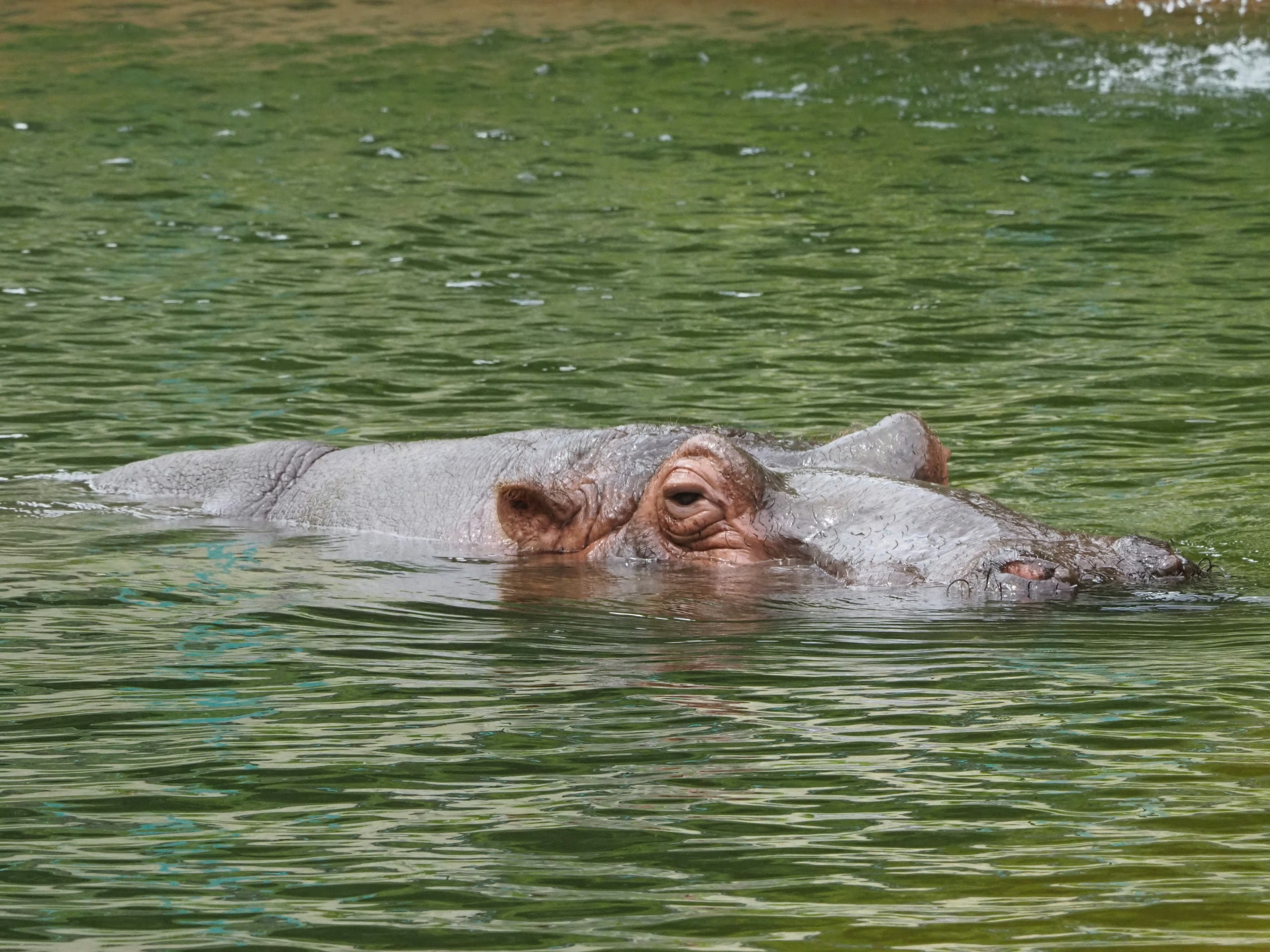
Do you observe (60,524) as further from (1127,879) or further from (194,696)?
(1127,879)

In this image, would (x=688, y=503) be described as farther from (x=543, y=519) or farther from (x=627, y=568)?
(x=543, y=519)

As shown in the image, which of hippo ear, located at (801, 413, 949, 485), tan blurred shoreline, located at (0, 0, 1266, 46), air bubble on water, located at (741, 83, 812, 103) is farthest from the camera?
tan blurred shoreline, located at (0, 0, 1266, 46)

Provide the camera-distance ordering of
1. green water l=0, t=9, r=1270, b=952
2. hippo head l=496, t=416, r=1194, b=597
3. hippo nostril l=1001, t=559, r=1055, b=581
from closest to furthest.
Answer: green water l=0, t=9, r=1270, b=952, hippo nostril l=1001, t=559, r=1055, b=581, hippo head l=496, t=416, r=1194, b=597

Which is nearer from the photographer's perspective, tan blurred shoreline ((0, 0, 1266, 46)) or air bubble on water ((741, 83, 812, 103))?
air bubble on water ((741, 83, 812, 103))

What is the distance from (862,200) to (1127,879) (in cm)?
1426

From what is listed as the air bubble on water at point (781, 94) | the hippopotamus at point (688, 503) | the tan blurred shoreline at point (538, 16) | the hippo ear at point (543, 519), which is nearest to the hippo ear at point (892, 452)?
the hippopotamus at point (688, 503)

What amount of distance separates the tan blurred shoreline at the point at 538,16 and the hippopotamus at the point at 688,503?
757 inches

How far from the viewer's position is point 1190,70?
24.4 meters

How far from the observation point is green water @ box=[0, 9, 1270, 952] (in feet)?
13.5

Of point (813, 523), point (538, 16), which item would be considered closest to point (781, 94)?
point (538, 16)

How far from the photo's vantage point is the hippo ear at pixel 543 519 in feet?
25.6

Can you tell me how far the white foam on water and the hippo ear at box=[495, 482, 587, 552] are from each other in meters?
16.6

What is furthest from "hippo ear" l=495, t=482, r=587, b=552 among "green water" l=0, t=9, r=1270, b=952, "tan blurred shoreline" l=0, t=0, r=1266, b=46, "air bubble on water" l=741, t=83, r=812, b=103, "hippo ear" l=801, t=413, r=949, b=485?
"tan blurred shoreline" l=0, t=0, r=1266, b=46

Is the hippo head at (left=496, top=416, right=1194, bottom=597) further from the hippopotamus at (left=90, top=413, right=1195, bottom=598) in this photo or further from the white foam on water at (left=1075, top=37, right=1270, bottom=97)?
the white foam on water at (left=1075, top=37, right=1270, bottom=97)
